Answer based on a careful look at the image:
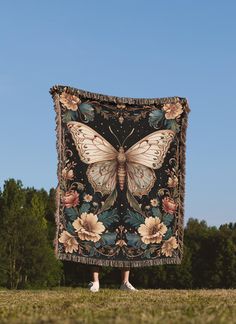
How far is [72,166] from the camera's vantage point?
16234mm

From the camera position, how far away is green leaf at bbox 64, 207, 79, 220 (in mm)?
15992

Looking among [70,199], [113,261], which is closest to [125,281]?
[113,261]

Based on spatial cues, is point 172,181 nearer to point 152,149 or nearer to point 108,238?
point 152,149

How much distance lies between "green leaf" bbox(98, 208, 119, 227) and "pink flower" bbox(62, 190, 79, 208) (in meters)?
0.76

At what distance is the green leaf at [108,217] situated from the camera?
1645cm

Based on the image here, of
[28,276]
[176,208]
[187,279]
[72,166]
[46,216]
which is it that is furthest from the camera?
[46,216]

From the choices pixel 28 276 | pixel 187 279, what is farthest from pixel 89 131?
pixel 187 279

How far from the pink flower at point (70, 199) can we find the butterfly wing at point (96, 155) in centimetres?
59

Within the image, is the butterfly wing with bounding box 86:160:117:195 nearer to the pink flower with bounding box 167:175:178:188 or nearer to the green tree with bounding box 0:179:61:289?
the pink flower with bounding box 167:175:178:188

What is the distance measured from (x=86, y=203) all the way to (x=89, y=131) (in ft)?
6.06

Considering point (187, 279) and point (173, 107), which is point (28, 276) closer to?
point (187, 279)

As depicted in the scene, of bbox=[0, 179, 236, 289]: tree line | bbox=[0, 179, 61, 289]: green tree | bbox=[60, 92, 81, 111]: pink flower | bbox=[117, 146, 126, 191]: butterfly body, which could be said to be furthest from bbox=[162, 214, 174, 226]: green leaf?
bbox=[0, 179, 61, 289]: green tree

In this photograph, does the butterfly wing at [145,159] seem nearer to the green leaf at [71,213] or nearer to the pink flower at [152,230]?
the pink flower at [152,230]

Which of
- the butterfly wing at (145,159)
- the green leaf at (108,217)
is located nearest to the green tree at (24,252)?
the butterfly wing at (145,159)
